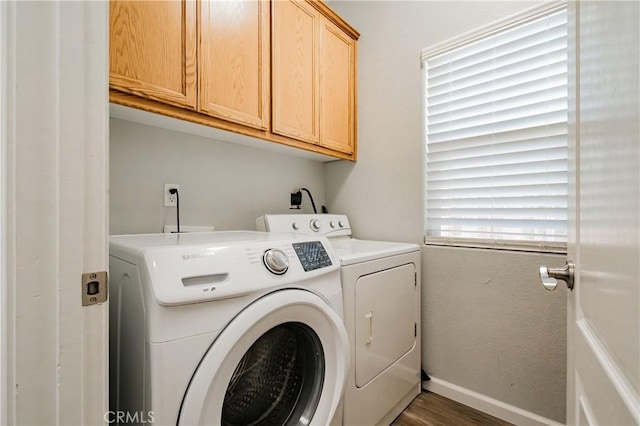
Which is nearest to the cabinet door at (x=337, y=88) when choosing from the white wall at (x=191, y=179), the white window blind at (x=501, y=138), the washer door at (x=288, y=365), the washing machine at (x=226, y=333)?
the white wall at (x=191, y=179)

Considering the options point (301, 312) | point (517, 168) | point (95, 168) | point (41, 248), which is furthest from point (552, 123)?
point (41, 248)

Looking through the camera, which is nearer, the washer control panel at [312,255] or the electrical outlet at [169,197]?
the washer control panel at [312,255]

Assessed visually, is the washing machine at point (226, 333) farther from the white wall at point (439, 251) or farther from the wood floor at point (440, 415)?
the white wall at point (439, 251)

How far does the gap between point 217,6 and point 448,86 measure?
1265 mm

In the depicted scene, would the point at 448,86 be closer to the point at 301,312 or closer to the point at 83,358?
the point at 301,312

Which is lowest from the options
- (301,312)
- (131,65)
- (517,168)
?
(301,312)

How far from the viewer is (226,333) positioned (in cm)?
78

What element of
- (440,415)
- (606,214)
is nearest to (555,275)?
(606,214)

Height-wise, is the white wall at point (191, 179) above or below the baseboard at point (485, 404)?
above

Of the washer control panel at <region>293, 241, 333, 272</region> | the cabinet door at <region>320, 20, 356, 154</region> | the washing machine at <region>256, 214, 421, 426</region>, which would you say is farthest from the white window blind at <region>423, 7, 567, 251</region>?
the washer control panel at <region>293, 241, 333, 272</region>

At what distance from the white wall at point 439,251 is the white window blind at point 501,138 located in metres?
0.09

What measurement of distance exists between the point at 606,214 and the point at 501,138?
1273mm

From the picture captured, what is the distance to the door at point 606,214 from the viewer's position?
355 millimetres

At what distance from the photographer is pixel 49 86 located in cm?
52
